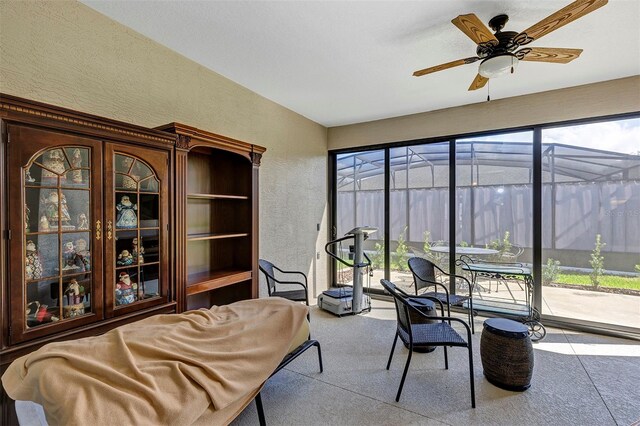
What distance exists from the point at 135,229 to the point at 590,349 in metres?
4.32

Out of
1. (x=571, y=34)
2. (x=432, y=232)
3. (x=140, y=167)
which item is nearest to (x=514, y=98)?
(x=571, y=34)

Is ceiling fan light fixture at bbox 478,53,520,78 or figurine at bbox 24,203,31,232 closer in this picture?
figurine at bbox 24,203,31,232

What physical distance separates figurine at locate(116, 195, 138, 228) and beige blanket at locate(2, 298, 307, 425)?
0.67 metres

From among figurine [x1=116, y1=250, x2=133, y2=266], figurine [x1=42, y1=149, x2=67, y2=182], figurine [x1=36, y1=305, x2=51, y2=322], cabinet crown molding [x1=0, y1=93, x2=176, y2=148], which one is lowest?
figurine [x1=36, y1=305, x2=51, y2=322]

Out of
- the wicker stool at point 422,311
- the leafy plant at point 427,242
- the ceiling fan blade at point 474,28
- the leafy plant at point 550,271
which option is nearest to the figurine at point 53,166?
the ceiling fan blade at point 474,28

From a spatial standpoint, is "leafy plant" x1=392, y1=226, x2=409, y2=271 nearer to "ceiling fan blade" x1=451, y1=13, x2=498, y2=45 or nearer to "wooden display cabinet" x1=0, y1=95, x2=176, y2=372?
"ceiling fan blade" x1=451, y1=13, x2=498, y2=45

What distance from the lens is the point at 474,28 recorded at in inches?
77.8

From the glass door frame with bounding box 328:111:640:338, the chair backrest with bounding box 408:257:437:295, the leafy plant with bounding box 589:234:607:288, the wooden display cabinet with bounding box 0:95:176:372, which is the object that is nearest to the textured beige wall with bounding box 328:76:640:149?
the glass door frame with bounding box 328:111:640:338

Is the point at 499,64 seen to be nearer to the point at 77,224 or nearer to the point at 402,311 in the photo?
the point at 402,311

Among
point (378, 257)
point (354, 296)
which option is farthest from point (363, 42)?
point (378, 257)

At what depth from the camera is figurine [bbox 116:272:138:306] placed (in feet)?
6.85

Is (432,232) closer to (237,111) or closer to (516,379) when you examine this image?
(516,379)

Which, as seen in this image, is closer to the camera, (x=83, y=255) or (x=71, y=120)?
(x=71, y=120)

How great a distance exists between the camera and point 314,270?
15.6 feet
